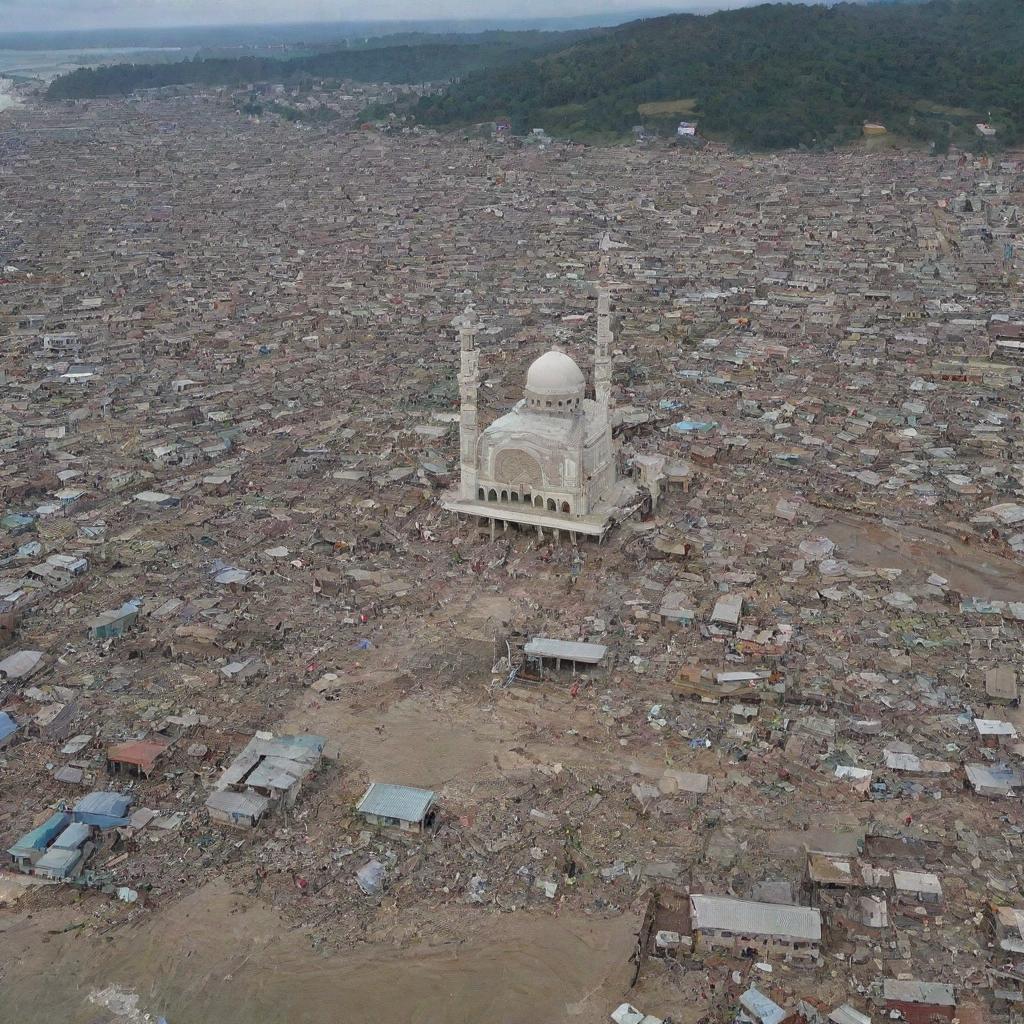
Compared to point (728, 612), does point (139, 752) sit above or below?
below

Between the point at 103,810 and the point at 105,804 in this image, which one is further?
the point at 105,804

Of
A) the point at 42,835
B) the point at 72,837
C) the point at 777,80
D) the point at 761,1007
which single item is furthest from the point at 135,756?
the point at 777,80

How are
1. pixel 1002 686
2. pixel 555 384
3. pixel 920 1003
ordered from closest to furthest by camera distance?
pixel 920 1003, pixel 1002 686, pixel 555 384

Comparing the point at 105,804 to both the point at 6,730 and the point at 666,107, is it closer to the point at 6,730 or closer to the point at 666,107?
the point at 6,730

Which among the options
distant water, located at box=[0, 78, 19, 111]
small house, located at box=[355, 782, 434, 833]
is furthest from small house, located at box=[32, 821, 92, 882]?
distant water, located at box=[0, 78, 19, 111]

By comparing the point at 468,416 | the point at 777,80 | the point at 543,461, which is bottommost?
the point at 543,461

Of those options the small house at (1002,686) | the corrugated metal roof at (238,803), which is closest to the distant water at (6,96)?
the corrugated metal roof at (238,803)
